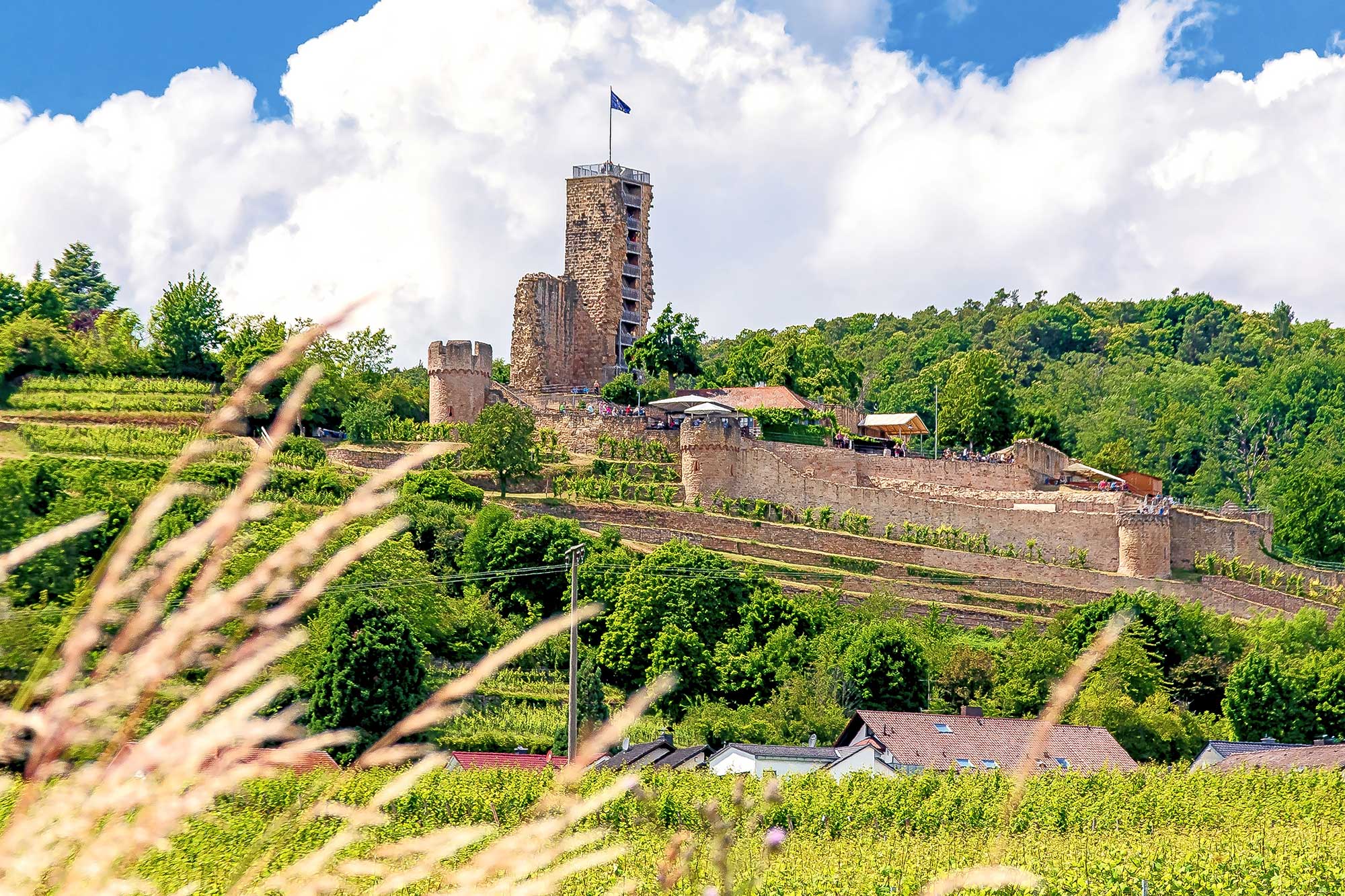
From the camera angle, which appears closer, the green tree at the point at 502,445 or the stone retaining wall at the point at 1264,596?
the green tree at the point at 502,445

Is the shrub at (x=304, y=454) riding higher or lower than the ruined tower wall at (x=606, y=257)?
lower

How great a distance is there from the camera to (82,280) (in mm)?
80375

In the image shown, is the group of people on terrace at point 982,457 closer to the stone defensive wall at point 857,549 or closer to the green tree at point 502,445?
the stone defensive wall at point 857,549

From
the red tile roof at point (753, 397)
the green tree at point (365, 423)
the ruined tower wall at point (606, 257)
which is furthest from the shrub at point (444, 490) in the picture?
the ruined tower wall at point (606, 257)

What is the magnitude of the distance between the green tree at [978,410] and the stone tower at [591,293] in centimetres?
1254

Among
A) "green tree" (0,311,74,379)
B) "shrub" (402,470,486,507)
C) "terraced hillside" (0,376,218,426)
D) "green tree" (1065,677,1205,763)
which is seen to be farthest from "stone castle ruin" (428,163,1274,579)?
"green tree" (0,311,74,379)

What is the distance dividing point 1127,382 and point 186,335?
199 ft

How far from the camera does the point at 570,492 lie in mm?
51750

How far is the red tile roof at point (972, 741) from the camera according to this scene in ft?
114

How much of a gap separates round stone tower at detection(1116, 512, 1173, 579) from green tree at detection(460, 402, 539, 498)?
59.2 ft

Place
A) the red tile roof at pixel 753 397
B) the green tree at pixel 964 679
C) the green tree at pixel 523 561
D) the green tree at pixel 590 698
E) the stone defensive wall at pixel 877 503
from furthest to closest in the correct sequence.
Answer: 1. the red tile roof at pixel 753 397
2. the stone defensive wall at pixel 877 503
3. the green tree at pixel 523 561
4. the green tree at pixel 964 679
5. the green tree at pixel 590 698

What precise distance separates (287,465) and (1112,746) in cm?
2416

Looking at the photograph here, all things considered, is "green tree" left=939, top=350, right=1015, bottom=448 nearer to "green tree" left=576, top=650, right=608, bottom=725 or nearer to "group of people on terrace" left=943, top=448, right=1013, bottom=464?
"group of people on terrace" left=943, top=448, right=1013, bottom=464

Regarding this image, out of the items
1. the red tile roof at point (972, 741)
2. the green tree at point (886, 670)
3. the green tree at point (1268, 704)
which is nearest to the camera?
the red tile roof at point (972, 741)
